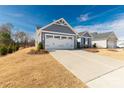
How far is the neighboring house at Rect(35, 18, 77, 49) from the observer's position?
15.8m

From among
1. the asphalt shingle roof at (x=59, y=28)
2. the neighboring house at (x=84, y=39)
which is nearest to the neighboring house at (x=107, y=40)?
the neighboring house at (x=84, y=39)

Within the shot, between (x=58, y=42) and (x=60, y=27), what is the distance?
8.41ft

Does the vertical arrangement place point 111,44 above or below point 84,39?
below

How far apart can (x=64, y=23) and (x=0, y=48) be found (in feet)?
33.9

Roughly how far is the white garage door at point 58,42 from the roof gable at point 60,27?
962 mm

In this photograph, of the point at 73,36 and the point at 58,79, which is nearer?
the point at 58,79

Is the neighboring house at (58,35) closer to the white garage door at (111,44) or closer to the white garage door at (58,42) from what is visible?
the white garage door at (58,42)

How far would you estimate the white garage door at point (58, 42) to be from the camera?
Answer: 52.1 ft

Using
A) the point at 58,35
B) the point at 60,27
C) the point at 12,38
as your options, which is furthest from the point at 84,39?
the point at 12,38

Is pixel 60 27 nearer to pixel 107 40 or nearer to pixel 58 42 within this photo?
pixel 58 42

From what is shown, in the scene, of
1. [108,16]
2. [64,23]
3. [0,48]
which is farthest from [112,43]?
[0,48]

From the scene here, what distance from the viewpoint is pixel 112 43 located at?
28328mm

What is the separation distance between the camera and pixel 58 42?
16.6 m
